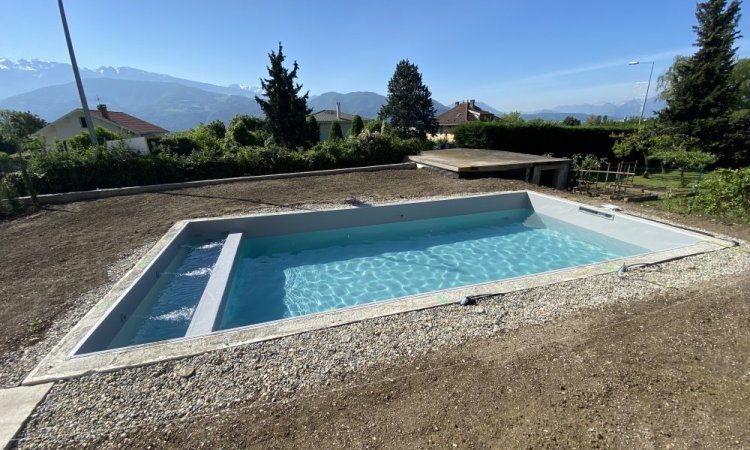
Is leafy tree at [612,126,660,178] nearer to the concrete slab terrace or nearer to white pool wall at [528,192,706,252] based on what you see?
the concrete slab terrace

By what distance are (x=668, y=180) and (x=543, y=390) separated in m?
16.5

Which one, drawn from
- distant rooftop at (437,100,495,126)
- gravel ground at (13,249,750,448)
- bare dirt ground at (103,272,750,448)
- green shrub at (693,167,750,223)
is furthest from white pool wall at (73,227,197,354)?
distant rooftop at (437,100,495,126)

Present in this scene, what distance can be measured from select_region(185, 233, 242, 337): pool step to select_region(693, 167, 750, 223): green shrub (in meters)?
9.49

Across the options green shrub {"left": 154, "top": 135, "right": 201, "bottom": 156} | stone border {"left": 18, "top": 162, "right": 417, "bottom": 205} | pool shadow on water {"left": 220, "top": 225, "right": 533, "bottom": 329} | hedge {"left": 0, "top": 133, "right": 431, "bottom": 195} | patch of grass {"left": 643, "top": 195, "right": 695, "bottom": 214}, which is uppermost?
green shrub {"left": 154, "top": 135, "right": 201, "bottom": 156}

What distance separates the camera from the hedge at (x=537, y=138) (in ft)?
51.4

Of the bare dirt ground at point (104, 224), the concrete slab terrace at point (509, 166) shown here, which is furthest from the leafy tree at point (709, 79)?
the bare dirt ground at point (104, 224)

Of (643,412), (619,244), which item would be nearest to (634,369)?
(643,412)

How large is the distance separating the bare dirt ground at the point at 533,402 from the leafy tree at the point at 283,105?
44.2ft

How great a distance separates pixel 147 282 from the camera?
439 cm

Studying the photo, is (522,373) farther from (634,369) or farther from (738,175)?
(738,175)

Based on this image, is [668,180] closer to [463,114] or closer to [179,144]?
[179,144]

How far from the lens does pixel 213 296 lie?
4078 millimetres

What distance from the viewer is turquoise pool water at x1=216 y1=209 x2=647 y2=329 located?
17.0ft

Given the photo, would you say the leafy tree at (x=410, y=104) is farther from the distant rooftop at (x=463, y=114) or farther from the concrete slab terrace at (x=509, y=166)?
the distant rooftop at (x=463, y=114)
